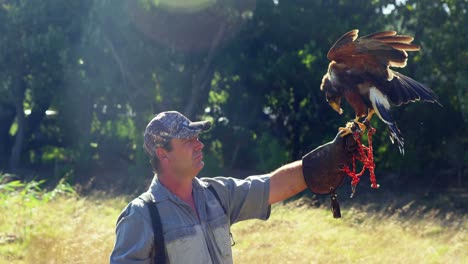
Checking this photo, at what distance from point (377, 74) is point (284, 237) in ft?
14.2

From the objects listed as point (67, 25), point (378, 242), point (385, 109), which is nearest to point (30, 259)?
point (378, 242)

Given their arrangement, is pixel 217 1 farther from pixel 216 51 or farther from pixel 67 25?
pixel 67 25

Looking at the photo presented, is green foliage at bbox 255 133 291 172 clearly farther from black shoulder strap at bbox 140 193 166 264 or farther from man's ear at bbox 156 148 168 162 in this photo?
black shoulder strap at bbox 140 193 166 264

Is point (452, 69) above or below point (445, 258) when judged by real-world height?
above

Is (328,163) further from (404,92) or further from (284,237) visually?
(284,237)

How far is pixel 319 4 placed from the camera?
1591 cm

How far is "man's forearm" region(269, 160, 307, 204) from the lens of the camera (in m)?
3.32

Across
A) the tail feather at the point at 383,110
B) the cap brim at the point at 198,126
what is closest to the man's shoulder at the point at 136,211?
the cap brim at the point at 198,126

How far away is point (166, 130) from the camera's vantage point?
9.86 ft

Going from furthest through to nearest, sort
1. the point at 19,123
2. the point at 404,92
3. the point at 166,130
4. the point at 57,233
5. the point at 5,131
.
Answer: the point at 5,131
the point at 19,123
the point at 57,233
the point at 404,92
the point at 166,130

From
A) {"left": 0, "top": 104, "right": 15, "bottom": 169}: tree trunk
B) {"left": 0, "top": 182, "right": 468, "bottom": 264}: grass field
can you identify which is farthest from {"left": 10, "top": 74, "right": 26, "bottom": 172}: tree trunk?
{"left": 0, "top": 182, "right": 468, "bottom": 264}: grass field

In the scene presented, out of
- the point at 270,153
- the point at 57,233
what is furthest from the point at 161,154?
the point at 270,153

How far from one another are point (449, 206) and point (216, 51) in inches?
321

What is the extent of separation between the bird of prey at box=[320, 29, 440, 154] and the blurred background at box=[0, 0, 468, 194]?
27.7 ft
